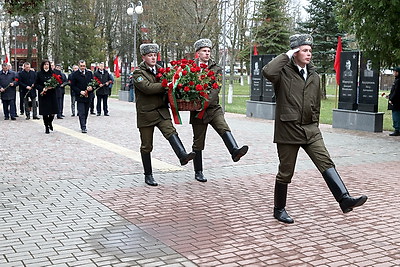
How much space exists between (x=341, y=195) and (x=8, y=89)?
1563 centimetres

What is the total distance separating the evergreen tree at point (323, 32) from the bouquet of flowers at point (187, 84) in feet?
85.4

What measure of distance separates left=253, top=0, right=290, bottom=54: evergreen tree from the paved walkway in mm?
27674

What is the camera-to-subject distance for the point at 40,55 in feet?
167

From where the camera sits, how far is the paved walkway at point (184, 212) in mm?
5117

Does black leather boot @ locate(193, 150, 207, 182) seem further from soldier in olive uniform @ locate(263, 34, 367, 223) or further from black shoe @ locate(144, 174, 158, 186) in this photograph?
→ soldier in olive uniform @ locate(263, 34, 367, 223)

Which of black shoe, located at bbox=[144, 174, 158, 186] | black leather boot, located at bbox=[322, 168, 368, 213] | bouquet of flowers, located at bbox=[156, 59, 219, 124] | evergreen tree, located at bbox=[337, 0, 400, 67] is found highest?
evergreen tree, located at bbox=[337, 0, 400, 67]

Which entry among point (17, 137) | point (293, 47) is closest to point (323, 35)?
point (17, 137)

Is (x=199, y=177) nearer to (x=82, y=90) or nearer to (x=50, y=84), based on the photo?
(x=50, y=84)

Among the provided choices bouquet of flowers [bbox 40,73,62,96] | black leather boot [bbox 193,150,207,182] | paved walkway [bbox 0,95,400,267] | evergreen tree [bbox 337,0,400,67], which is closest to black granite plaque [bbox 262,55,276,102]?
evergreen tree [bbox 337,0,400,67]

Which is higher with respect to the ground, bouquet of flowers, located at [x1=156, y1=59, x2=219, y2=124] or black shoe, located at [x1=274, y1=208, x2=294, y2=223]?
bouquet of flowers, located at [x1=156, y1=59, x2=219, y2=124]

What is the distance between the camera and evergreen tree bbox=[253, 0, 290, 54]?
126 ft

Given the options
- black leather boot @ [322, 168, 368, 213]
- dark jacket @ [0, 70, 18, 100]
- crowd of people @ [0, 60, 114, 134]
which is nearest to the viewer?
black leather boot @ [322, 168, 368, 213]

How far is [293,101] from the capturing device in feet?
19.6

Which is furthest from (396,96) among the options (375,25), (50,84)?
(50,84)
